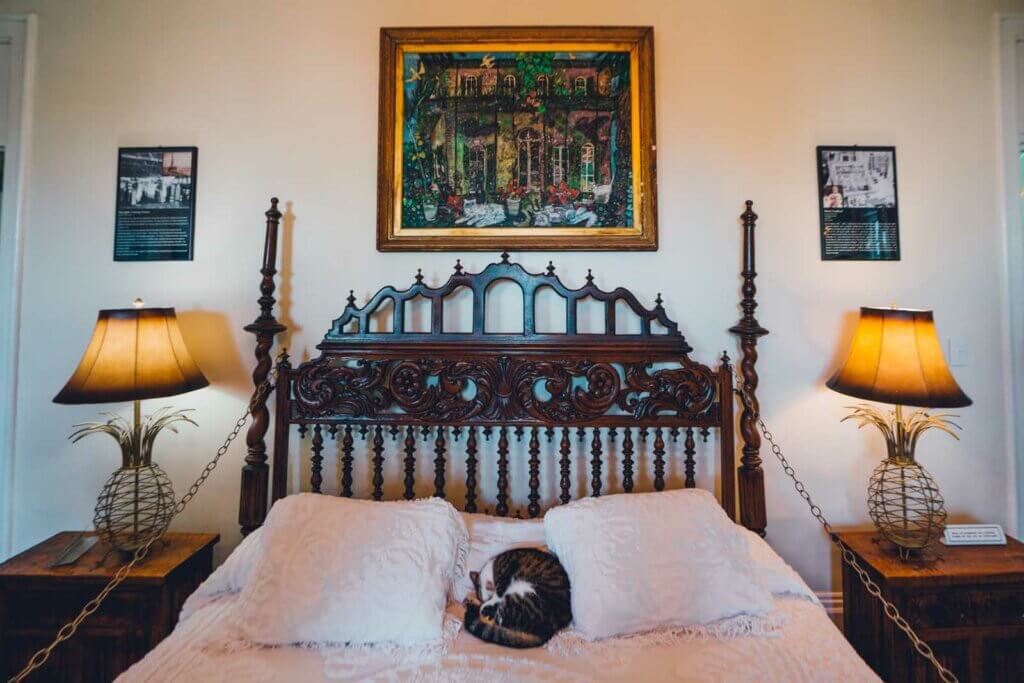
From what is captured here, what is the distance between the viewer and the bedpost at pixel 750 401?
5.37ft

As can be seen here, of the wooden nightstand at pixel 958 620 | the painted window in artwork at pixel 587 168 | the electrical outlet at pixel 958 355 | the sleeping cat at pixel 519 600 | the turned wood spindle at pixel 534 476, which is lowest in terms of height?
the wooden nightstand at pixel 958 620

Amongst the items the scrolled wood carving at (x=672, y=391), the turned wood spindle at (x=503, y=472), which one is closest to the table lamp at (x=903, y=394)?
the scrolled wood carving at (x=672, y=391)

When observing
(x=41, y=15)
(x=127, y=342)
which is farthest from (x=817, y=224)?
(x=41, y=15)

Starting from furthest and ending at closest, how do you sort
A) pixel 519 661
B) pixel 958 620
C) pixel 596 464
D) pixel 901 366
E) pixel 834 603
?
1. pixel 834 603
2. pixel 596 464
3. pixel 901 366
4. pixel 958 620
5. pixel 519 661

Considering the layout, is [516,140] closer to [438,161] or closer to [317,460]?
[438,161]

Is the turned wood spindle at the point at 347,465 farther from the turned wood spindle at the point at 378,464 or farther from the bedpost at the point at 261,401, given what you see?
the bedpost at the point at 261,401

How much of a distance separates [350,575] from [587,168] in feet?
5.52

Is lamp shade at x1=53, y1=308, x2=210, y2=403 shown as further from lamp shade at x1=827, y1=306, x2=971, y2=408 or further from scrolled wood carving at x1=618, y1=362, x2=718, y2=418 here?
lamp shade at x1=827, y1=306, x2=971, y2=408

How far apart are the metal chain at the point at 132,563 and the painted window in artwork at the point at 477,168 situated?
3.78ft

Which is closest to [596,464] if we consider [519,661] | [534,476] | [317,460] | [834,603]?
[534,476]

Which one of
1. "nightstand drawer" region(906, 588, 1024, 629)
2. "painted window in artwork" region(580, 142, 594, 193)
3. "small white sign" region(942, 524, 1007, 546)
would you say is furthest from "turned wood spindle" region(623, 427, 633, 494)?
"small white sign" region(942, 524, 1007, 546)

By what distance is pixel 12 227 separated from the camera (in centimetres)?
183

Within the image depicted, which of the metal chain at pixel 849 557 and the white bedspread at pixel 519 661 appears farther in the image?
the metal chain at pixel 849 557

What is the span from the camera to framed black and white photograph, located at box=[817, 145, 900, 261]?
179 centimetres
